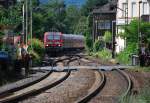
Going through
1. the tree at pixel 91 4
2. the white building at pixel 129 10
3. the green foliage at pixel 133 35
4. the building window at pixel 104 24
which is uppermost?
the tree at pixel 91 4

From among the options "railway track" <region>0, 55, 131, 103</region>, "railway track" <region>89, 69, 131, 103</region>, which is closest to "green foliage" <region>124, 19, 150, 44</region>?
"railway track" <region>89, 69, 131, 103</region>

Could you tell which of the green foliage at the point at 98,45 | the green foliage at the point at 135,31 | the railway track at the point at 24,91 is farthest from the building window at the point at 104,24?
the railway track at the point at 24,91

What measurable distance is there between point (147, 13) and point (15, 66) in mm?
40886

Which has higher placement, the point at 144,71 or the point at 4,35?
the point at 4,35

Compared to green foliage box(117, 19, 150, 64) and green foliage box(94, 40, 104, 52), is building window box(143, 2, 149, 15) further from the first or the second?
green foliage box(117, 19, 150, 64)

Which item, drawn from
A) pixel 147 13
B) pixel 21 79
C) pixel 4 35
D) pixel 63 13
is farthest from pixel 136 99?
pixel 63 13

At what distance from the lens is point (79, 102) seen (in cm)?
1953

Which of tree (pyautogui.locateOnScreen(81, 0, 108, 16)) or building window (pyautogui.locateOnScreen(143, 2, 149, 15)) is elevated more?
tree (pyautogui.locateOnScreen(81, 0, 108, 16))

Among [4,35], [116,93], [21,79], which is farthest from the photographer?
[4,35]

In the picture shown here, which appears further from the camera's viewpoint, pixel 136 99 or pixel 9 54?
pixel 9 54

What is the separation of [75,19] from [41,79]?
159 metres

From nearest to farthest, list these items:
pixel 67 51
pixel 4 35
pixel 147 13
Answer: pixel 4 35
pixel 147 13
pixel 67 51

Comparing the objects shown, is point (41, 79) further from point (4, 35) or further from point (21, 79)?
point (4, 35)

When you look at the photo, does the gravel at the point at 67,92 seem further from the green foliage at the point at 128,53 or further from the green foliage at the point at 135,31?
the green foliage at the point at 135,31
